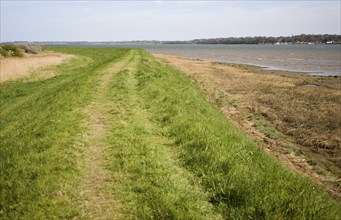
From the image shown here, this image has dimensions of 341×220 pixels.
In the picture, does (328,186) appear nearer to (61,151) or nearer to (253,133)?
(253,133)

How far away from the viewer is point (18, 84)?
81.1 ft

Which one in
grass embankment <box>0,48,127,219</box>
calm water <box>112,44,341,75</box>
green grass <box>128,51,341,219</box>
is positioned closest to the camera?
green grass <box>128,51,341,219</box>

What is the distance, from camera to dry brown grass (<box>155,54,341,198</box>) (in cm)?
1133

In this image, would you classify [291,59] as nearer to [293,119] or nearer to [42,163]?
[293,119]

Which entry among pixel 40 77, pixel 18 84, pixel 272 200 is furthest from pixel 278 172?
pixel 40 77

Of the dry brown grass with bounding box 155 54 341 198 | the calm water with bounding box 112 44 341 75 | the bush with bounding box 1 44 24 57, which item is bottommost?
the dry brown grass with bounding box 155 54 341 198

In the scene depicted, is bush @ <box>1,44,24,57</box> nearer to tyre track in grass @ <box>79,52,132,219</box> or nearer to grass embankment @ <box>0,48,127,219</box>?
grass embankment @ <box>0,48,127,219</box>

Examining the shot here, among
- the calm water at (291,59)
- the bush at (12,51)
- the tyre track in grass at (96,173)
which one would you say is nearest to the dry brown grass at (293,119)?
the tyre track in grass at (96,173)

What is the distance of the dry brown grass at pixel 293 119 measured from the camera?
11.3 metres

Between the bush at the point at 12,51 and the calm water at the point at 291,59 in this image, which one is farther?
the bush at the point at 12,51

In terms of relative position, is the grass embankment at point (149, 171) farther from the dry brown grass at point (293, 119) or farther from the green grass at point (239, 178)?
the dry brown grass at point (293, 119)

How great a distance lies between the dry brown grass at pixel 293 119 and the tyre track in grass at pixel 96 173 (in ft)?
21.7

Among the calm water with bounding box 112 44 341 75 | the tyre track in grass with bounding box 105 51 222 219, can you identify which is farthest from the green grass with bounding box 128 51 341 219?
the calm water with bounding box 112 44 341 75

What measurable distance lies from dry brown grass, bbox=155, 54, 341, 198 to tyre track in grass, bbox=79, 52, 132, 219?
6.62 m
